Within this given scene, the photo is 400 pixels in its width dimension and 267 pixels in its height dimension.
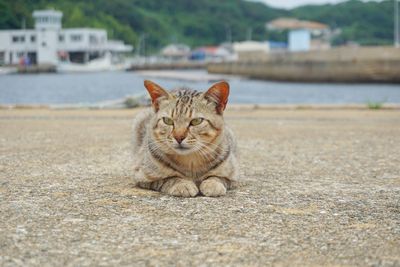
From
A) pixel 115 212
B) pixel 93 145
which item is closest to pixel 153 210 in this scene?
pixel 115 212

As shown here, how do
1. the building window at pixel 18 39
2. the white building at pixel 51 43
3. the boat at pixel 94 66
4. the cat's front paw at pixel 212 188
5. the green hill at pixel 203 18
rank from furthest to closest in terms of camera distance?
the green hill at pixel 203 18 → the boat at pixel 94 66 → the white building at pixel 51 43 → the building window at pixel 18 39 → the cat's front paw at pixel 212 188

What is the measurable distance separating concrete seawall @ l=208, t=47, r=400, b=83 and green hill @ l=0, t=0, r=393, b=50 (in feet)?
96.8

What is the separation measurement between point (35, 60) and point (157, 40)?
132ft

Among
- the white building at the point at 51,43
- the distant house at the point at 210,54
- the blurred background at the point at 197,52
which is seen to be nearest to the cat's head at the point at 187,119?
the blurred background at the point at 197,52

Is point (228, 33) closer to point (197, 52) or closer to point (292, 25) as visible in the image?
point (197, 52)

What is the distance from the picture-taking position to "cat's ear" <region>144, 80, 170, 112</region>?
13.5 ft

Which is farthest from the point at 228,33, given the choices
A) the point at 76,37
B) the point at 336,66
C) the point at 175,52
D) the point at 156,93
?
the point at 156,93

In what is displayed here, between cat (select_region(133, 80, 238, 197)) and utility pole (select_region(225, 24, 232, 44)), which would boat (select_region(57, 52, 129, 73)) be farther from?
cat (select_region(133, 80, 238, 197))

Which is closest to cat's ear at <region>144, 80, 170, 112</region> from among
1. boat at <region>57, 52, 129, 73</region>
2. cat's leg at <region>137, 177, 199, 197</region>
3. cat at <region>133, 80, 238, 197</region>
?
cat at <region>133, 80, 238, 197</region>

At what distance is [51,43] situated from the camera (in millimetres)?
76062

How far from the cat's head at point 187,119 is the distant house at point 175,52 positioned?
112m

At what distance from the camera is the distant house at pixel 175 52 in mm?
115812

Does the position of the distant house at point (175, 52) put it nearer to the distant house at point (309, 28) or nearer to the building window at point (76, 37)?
the distant house at point (309, 28)

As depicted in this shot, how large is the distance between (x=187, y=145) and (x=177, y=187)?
34 centimetres
